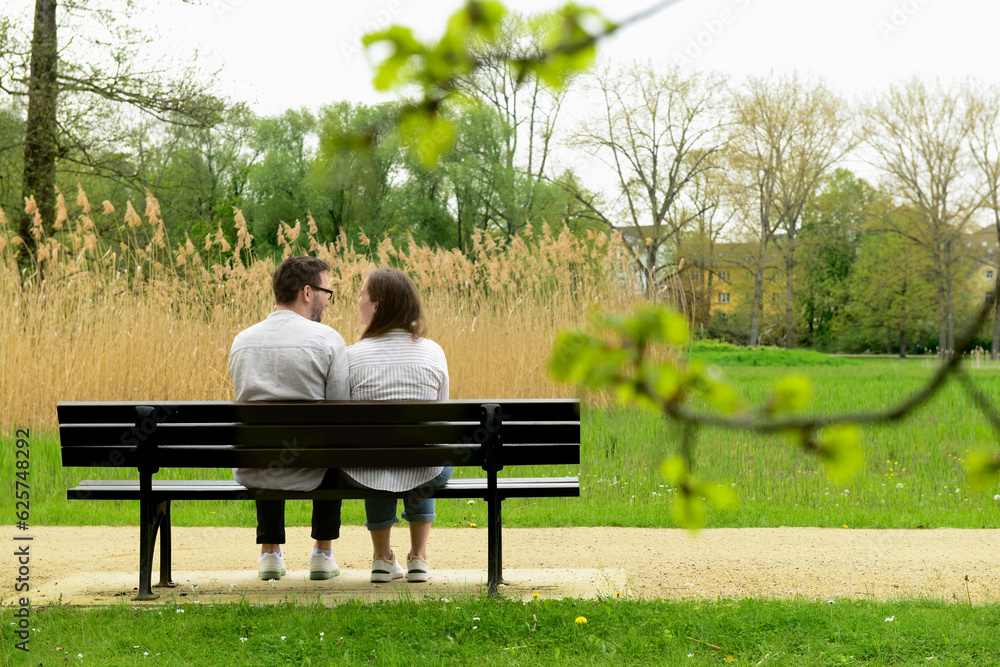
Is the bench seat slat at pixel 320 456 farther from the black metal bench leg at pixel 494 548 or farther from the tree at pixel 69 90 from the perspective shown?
the tree at pixel 69 90

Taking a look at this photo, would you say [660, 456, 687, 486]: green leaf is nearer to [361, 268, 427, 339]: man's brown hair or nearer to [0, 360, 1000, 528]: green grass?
[361, 268, 427, 339]: man's brown hair

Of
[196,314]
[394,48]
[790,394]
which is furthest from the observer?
[196,314]

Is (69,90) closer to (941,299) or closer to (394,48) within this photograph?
(394,48)

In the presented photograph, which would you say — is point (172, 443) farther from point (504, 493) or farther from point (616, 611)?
point (616, 611)

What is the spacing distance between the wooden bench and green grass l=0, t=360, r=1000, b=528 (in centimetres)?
103

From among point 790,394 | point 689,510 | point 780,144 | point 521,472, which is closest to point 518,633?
point 689,510

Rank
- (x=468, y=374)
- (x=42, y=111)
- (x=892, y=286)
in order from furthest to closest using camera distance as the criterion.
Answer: (x=892, y=286)
(x=42, y=111)
(x=468, y=374)

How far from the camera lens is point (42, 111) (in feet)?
44.5

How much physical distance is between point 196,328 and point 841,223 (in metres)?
36.3

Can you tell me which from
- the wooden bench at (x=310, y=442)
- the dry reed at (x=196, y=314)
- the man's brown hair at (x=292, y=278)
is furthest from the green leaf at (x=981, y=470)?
the dry reed at (x=196, y=314)

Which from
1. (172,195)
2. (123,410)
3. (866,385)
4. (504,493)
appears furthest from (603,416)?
(172,195)

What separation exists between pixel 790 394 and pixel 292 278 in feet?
11.1

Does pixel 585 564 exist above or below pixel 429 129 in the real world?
below

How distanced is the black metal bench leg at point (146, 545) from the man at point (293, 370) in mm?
382
